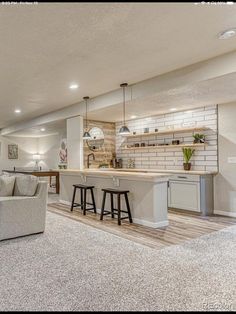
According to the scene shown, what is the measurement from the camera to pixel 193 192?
5.26m

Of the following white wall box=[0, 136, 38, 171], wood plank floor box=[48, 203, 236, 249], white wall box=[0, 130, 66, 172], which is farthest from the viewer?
white wall box=[0, 136, 38, 171]

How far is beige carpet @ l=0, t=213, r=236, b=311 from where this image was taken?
2.03 metres

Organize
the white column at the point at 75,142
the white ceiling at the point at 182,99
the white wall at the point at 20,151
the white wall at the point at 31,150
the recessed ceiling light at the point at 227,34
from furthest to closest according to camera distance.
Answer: the white wall at the point at 20,151 → the white wall at the point at 31,150 → the white column at the point at 75,142 → the white ceiling at the point at 182,99 → the recessed ceiling light at the point at 227,34

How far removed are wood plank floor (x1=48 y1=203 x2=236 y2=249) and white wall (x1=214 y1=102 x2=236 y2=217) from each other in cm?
34

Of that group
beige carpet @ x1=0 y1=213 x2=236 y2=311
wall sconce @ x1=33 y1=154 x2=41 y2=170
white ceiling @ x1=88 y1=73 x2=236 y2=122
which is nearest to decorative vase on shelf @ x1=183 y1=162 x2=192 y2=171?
white ceiling @ x1=88 y1=73 x2=236 y2=122

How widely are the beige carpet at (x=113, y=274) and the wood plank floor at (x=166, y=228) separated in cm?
24

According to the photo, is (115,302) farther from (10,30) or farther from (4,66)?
(4,66)

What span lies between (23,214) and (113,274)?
1951 mm

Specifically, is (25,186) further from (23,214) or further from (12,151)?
(12,151)

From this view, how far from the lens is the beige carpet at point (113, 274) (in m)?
2.03

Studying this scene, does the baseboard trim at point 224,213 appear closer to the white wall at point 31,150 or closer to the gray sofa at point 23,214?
the gray sofa at point 23,214

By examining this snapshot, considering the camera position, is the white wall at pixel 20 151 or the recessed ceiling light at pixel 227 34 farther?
the white wall at pixel 20 151

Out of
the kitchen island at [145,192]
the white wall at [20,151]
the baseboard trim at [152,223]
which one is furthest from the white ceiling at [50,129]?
the baseboard trim at [152,223]

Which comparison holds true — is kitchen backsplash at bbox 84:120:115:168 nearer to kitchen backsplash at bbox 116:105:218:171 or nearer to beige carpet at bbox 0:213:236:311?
kitchen backsplash at bbox 116:105:218:171
